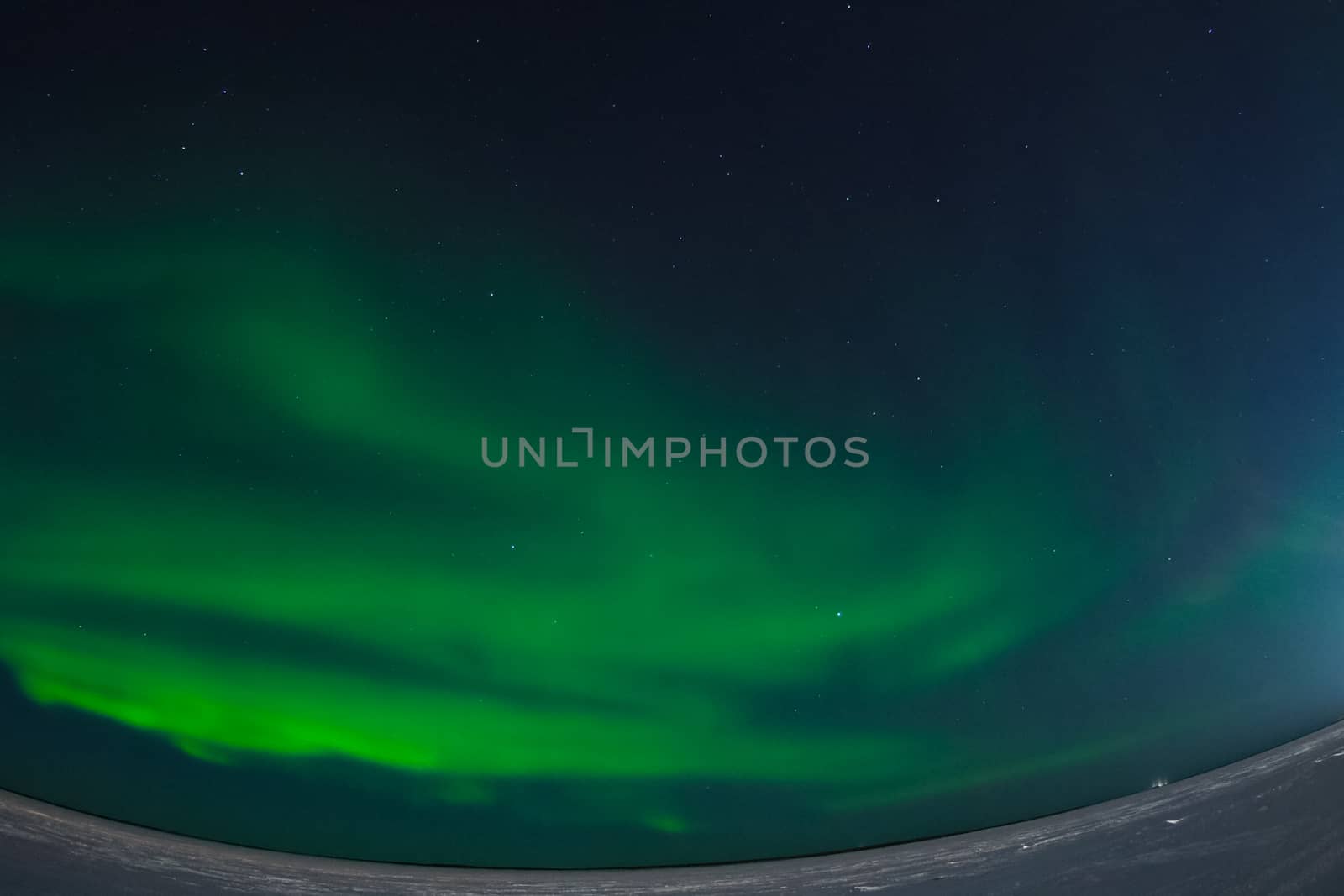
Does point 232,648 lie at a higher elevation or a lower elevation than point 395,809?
higher

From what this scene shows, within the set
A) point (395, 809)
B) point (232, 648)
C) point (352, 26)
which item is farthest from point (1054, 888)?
point (352, 26)

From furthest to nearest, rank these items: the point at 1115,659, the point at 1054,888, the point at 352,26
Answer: the point at 1115,659 < the point at 352,26 < the point at 1054,888

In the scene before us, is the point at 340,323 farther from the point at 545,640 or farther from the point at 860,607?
the point at 860,607

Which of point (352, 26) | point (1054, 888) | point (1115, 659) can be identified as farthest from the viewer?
point (1115, 659)

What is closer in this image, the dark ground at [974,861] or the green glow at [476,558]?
the dark ground at [974,861]

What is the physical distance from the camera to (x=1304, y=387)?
1502 millimetres

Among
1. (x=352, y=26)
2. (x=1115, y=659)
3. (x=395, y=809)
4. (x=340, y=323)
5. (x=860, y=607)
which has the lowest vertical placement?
(x=395, y=809)

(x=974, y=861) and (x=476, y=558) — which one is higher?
(x=476, y=558)

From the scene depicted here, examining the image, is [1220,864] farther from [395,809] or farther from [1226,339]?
[395,809]

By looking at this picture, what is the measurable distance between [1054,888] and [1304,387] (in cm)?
104

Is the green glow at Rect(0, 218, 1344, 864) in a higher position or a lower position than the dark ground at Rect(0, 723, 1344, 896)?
higher

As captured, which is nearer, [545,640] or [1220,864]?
[1220,864]

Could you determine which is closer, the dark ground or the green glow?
the dark ground

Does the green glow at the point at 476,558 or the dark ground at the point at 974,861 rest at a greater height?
the green glow at the point at 476,558
